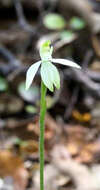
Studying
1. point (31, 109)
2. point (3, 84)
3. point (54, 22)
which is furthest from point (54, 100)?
point (54, 22)

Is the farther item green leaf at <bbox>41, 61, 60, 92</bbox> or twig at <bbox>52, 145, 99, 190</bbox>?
twig at <bbox>52, 145, 99, 190</bbox>

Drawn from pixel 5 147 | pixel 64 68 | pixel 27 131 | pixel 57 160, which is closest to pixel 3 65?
pixel 64 68

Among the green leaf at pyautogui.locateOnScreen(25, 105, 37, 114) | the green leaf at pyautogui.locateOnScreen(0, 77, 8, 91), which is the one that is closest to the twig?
the green leaf at pyautogui.locateOnScreen(25, 105, 37, 114)

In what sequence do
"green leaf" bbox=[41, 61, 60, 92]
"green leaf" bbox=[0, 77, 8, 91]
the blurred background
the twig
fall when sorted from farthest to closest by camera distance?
"green leaf" bbox=[0, 77, 8, 91], the blurred background, the twig, "green leaf" bbox=[41, 61, 60, 92]

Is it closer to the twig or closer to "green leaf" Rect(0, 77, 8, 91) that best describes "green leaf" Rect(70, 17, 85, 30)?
"green leaf" Rect(0, 77, 8, 91)

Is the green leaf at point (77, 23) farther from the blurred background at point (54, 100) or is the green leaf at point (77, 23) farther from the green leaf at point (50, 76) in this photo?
the green leaf at point (50, 76)

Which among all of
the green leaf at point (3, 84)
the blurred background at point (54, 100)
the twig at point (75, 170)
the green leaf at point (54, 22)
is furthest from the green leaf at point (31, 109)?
the green leaf at point (54, 22)

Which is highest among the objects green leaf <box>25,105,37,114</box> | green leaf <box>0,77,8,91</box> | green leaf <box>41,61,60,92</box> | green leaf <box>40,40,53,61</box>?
green leaf <box>0,77,8,91</box>

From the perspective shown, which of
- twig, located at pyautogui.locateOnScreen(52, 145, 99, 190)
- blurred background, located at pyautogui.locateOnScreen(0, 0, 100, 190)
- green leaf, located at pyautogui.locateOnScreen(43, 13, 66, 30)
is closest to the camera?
twig, located at pyautogui.locateOnScreen(52, 145, 99, 190)
